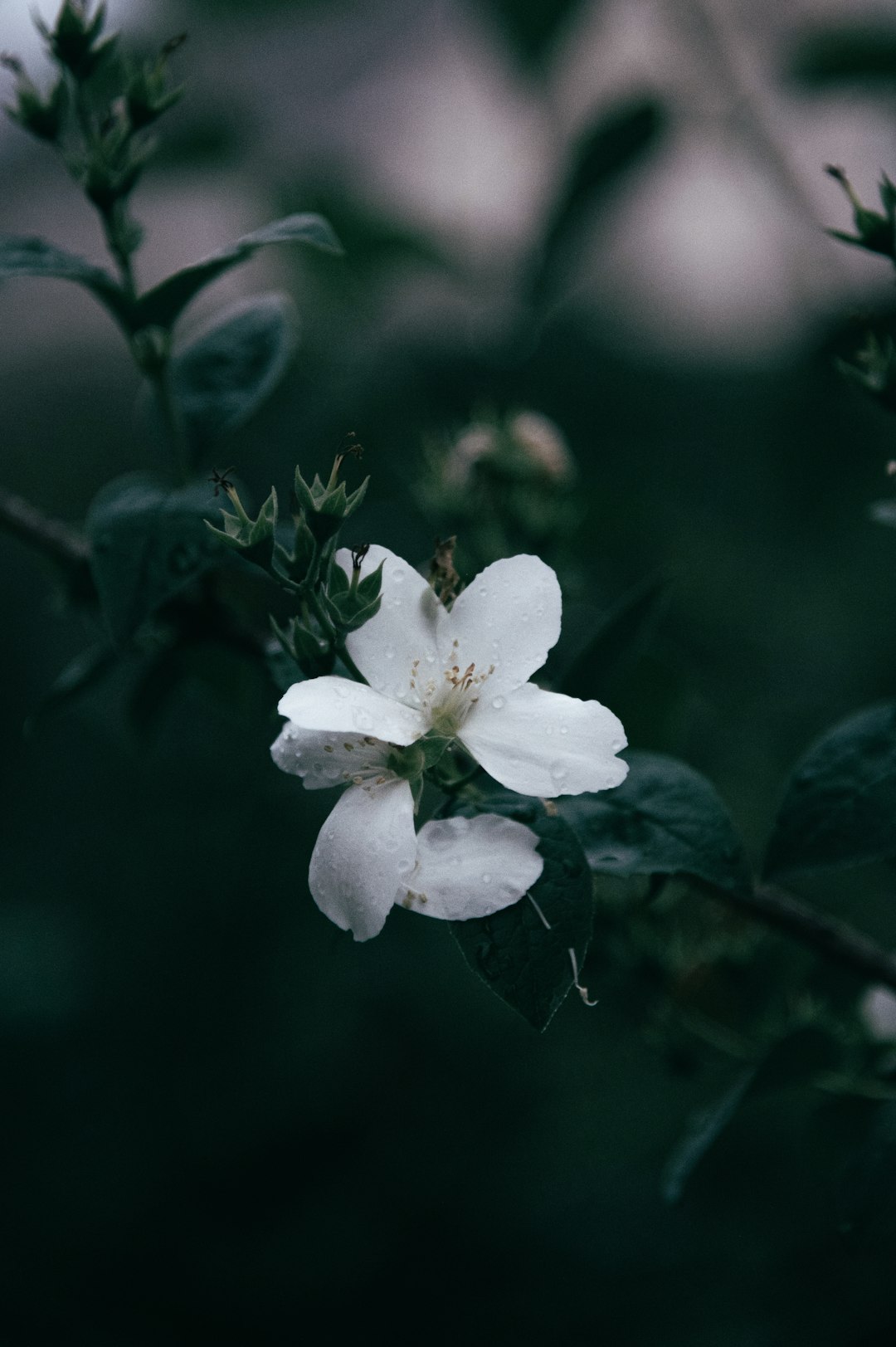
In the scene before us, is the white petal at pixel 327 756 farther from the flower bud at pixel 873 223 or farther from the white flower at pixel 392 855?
the flower bud at pixel 873 223

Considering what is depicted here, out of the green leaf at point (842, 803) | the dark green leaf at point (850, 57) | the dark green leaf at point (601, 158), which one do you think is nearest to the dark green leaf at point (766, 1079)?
the green leaf at point (842, 803)

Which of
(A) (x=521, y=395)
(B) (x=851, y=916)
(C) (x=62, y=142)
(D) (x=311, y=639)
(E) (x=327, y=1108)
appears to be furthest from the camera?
(E) (x=327, y=1108)

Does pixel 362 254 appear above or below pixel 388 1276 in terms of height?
above

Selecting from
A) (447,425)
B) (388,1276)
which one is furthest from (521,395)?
(388,1276)

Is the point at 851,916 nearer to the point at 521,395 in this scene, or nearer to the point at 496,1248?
the point at 496,1248

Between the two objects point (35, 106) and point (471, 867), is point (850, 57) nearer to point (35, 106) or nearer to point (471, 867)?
point (35, 106)

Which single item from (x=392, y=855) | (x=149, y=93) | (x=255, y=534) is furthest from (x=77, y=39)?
(x=392, y=855)

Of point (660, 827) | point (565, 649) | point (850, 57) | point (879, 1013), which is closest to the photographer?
point (660, 827)
